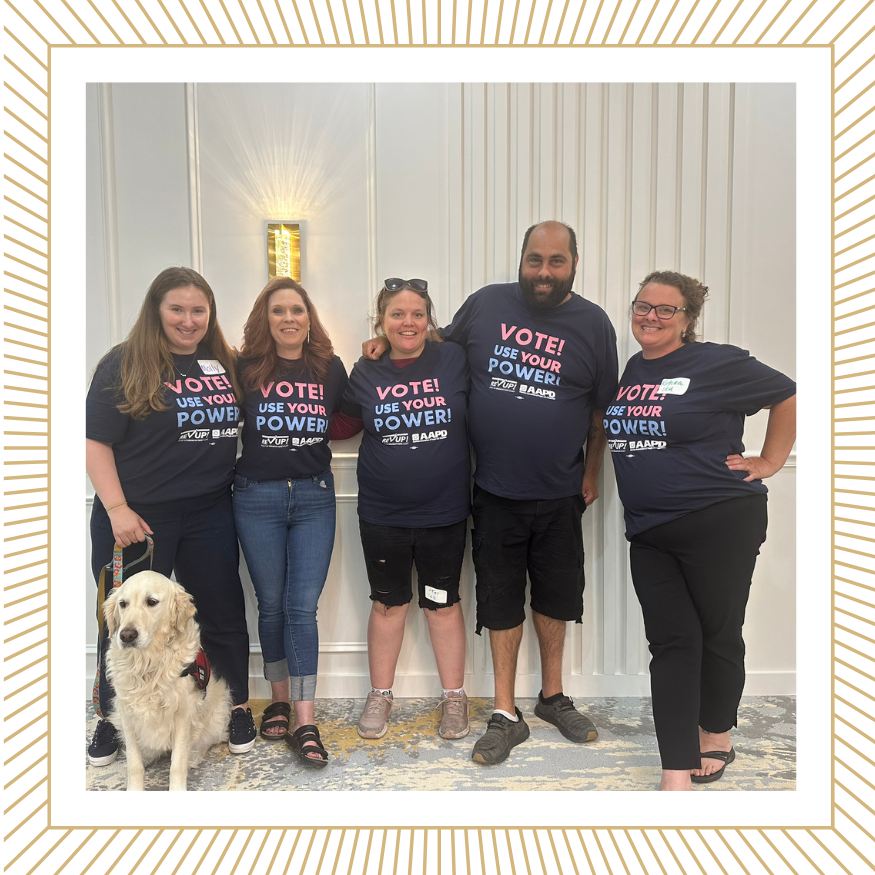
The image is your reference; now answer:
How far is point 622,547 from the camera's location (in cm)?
257

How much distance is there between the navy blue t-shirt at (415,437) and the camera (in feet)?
7.33

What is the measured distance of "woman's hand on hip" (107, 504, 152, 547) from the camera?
208 cm

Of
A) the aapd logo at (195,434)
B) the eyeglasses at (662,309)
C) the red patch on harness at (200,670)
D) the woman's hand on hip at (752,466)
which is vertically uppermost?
the eyeglasses at (662,309)

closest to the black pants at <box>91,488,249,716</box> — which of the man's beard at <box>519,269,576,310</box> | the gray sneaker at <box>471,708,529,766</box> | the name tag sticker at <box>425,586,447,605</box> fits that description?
the name tag sticker at <box>425,586,447,605</box>

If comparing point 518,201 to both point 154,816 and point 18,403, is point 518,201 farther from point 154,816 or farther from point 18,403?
point 154,816

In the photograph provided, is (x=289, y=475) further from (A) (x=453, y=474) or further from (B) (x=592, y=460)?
(B) (x=592, y=460)

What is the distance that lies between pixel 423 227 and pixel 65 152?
1.28 meters

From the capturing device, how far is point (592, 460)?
246 cm

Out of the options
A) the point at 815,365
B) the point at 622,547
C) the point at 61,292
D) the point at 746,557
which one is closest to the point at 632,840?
the point at 746,557

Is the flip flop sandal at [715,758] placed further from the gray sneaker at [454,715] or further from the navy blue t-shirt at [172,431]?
the navy blue t-shirt at [172,431]

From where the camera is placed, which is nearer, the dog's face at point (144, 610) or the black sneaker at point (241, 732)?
the dog's face at point (144, 610)

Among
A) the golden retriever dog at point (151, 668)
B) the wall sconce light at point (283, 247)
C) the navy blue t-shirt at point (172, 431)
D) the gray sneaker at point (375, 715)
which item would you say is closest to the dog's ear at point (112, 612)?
the golden retriever dog at point (151, 668)

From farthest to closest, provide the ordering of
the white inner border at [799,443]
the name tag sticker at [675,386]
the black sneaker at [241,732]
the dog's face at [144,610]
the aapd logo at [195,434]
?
the black sneaker at [241,732]
the aapd logo at [195,434]
the name tag sticker at [675,386]
the dog's face at [144,610]
the white inner border at [799,443]

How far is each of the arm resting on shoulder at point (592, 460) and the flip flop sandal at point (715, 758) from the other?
3.31 feet
